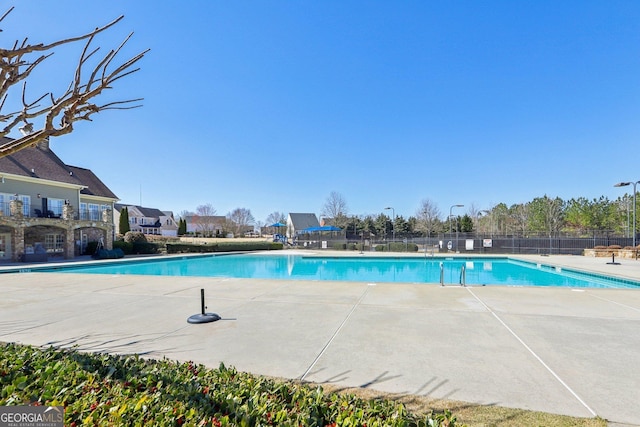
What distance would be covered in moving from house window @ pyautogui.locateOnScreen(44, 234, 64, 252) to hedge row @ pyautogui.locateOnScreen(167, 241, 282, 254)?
7800 millimetres

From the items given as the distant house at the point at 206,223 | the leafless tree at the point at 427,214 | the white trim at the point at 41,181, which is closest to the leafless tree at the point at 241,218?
the distant house at the point at 206,223

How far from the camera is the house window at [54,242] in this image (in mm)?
22250

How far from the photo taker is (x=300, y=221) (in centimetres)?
6228

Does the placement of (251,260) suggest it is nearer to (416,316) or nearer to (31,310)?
(31,310)

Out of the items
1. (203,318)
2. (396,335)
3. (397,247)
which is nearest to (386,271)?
(397,247)

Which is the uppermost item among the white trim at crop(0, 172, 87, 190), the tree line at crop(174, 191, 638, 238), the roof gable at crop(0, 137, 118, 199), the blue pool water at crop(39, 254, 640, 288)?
the roof gable at crop(0, 137, 118, 199)

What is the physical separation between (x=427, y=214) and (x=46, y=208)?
49.5 metres

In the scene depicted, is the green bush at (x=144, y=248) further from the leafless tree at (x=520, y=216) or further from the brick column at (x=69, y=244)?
the leafless tree at (x=520, y=216)

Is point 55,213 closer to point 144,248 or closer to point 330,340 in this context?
point 144,248

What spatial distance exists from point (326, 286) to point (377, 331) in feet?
15.7

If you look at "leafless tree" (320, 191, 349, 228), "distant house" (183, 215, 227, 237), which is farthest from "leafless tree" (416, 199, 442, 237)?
"distant house" (183, 215, 227, 237)

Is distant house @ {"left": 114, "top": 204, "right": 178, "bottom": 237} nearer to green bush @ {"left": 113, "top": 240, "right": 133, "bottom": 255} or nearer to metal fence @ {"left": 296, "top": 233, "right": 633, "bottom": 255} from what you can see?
green bush @ {"left": 113, "top": 240, "right": 133, "bottom": 255}

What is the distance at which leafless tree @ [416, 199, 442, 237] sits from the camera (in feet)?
171

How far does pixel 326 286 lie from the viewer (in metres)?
9.98
